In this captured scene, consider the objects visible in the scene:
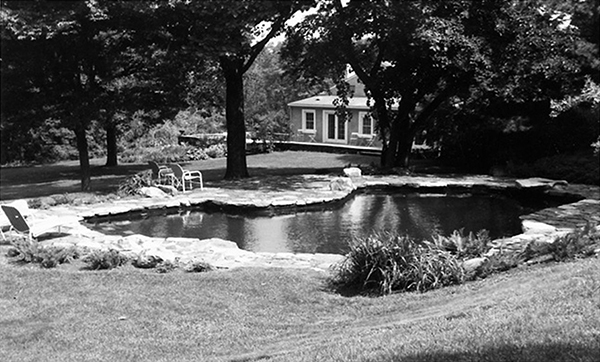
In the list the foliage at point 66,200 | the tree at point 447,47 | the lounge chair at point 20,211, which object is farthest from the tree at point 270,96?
the lounge chair at point 20,211

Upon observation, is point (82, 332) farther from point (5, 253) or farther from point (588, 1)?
point (588, 1)

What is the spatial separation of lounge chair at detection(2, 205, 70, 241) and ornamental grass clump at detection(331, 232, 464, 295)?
5345 mm

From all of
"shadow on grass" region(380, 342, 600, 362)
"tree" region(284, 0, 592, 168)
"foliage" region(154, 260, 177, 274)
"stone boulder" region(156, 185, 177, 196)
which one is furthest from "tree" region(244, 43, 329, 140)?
"shadow on grass" region(380, 342, 600, 362)

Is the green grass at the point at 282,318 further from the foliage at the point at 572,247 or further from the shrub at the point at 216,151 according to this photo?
the shrub at the point at 216,151

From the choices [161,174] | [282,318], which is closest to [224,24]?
[161,174]

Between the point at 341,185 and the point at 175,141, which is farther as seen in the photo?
the point at 175,141

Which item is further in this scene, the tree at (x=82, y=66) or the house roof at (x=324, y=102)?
the house roof at (x=324, y=102)

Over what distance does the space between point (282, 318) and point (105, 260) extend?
10.7ft

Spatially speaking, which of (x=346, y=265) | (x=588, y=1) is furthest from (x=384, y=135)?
(x=346, y=265)

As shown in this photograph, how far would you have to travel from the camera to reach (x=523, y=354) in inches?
173

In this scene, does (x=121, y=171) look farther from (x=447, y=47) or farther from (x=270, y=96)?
(x=270, y=96)

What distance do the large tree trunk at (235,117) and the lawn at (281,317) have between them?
10.5 meters

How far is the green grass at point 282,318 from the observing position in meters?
4.86

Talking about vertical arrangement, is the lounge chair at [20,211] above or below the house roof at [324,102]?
below
